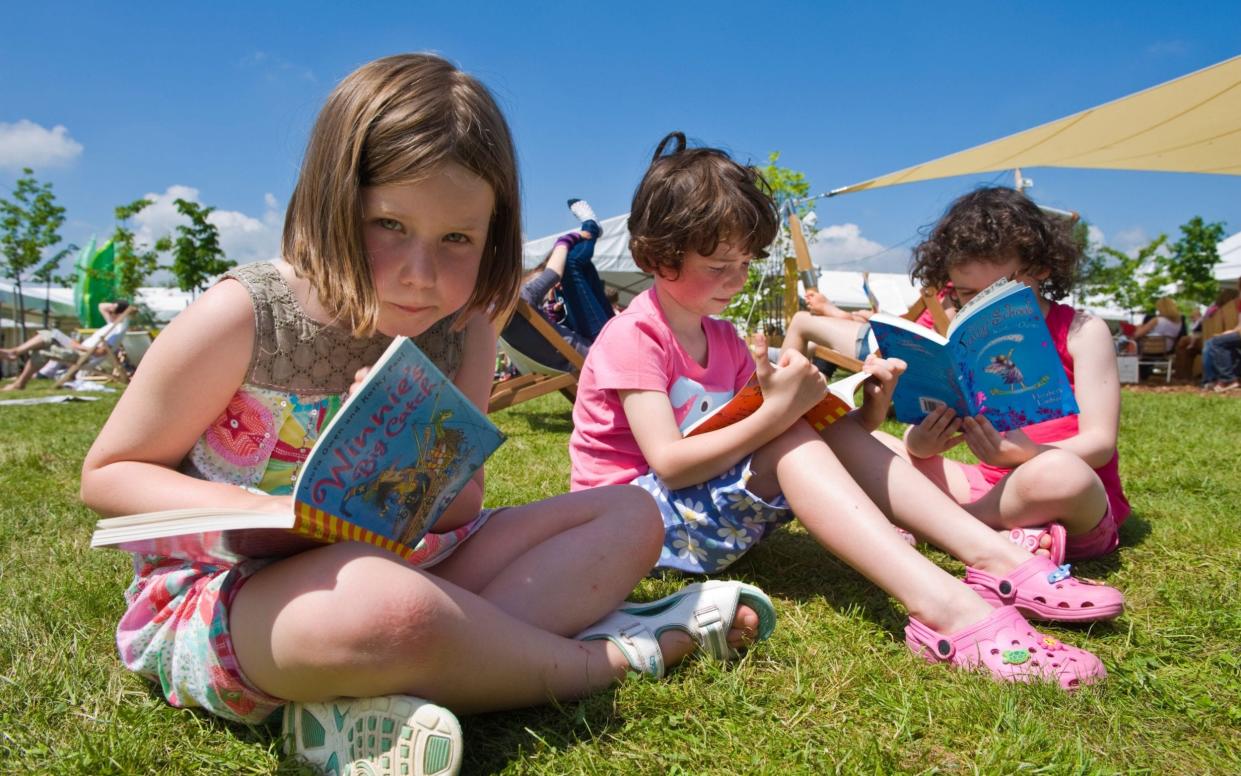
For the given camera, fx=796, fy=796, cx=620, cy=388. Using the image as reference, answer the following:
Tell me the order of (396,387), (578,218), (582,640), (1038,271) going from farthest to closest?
1. (578,218)
2. (1038,271)
3. (582,640)
4. (396,387)

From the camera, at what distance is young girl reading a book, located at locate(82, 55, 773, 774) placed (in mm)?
967

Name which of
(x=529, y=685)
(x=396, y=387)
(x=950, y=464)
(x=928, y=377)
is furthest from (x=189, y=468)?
(x=950, y=464)

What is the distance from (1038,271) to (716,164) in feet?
3.11

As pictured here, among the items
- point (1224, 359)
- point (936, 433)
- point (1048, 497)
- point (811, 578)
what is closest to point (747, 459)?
point (811, 578)

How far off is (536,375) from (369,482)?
424 cm

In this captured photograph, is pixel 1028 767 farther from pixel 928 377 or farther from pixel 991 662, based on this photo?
pixel 928 377

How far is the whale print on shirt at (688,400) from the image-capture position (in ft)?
6.37

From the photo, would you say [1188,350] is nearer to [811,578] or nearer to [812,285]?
[812,285]

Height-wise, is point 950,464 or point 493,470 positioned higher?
point 950,464

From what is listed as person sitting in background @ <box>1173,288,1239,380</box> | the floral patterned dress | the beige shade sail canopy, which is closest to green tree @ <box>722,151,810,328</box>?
the beige shade sail canopy

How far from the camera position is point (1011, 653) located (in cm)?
131

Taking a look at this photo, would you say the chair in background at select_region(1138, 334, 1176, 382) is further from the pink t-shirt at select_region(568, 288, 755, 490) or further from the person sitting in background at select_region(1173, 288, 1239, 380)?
the pink t-shirt at select_region(568, 288, 755, 490)

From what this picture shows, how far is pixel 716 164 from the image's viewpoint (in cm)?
200

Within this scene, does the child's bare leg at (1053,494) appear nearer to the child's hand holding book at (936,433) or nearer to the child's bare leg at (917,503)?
the child's hand holding book at (936,433)
